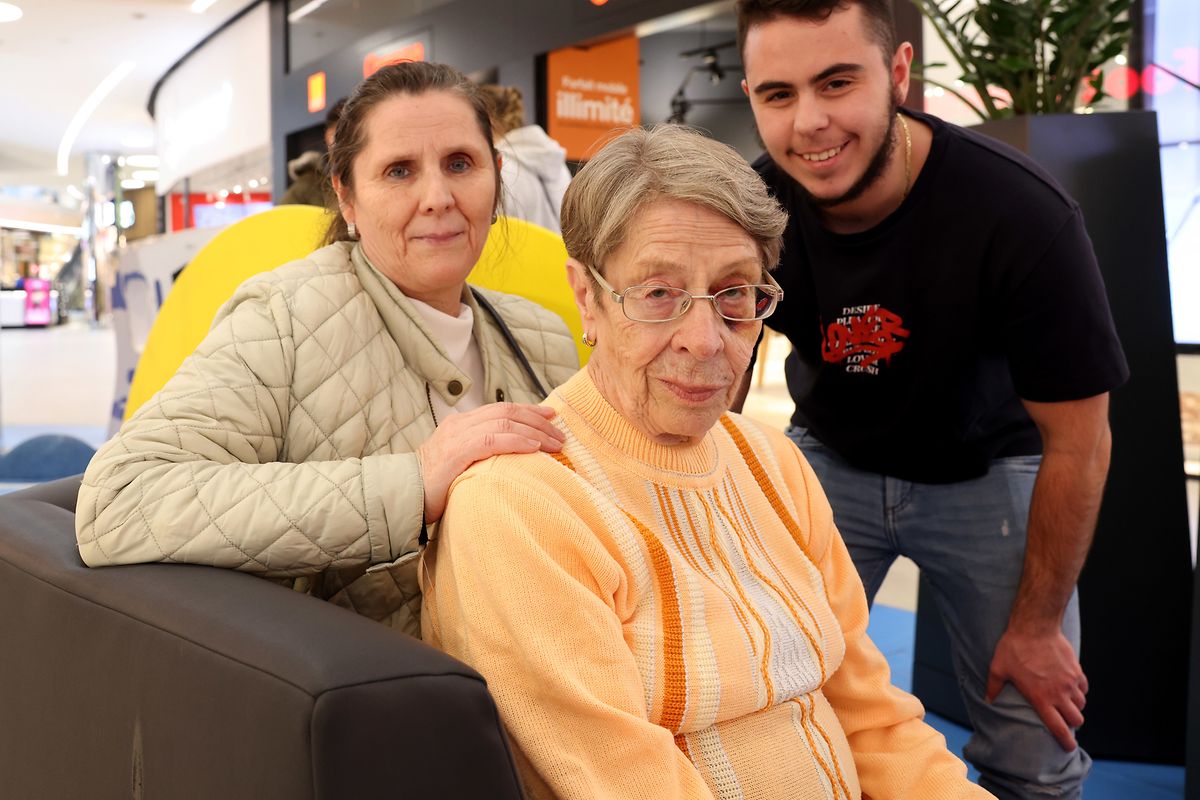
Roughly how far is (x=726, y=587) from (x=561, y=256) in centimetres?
136

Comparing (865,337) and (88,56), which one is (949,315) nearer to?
(865,337)

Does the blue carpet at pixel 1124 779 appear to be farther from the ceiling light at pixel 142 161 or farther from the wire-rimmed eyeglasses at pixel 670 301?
the ceiling light at pixel 142 161

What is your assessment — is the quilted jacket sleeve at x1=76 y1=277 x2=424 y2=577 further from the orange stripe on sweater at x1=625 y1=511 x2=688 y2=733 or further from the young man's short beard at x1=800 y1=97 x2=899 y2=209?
the young man's short beard at x1=800 y1=97 x2=899 y2=209

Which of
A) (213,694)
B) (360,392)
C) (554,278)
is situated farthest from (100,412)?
(213,694)

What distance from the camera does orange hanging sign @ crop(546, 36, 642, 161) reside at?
8508mm

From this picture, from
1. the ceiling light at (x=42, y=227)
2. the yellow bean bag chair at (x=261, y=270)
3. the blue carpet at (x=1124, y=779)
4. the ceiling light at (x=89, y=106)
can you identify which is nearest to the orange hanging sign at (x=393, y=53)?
the ceiling light at (x=89, y=106)

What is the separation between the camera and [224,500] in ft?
4.44

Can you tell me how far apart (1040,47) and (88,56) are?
1637 centimetres

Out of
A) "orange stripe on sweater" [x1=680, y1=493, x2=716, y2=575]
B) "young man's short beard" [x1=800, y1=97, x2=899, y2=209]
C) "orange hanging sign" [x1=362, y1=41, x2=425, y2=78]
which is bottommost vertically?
"orange stripe on sweater" [x1=680, y1=493, x2=716, y2=575]

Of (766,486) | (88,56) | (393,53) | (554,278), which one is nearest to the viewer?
(766,486)

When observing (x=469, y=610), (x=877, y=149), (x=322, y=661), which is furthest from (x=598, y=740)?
(x=877, y=149)

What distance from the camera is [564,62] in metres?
8.52

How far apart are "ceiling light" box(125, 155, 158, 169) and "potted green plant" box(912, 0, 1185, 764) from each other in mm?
28955

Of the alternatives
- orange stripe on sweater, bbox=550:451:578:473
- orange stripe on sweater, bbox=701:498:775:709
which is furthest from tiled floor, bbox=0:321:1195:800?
orange stripe on sweater, bbox=550:451:578:473
